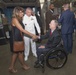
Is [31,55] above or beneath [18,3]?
beneath

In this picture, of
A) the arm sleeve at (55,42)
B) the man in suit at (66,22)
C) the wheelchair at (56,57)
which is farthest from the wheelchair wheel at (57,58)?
the man in suit at (66,22)

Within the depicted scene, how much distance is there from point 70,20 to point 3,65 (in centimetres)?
191

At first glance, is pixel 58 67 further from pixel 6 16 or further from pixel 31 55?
pixel 6 16

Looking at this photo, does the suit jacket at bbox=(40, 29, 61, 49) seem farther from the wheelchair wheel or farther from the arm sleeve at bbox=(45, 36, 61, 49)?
the wheelchair wheel

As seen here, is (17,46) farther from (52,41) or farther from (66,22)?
(66,22)

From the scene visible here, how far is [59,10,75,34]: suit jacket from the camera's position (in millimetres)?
4535

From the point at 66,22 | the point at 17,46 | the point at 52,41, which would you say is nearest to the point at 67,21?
the point at 66,22

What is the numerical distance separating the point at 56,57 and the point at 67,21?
3.85 ft

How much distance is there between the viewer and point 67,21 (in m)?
4.57

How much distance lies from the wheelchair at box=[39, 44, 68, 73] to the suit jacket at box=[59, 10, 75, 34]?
3.01 ft

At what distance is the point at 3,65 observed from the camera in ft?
13.7

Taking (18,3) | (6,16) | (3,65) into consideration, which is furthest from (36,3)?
(3,65)

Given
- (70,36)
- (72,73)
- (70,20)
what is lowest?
(72,73)

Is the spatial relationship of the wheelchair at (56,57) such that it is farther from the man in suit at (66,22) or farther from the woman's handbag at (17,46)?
the man in suit at (66,22)
